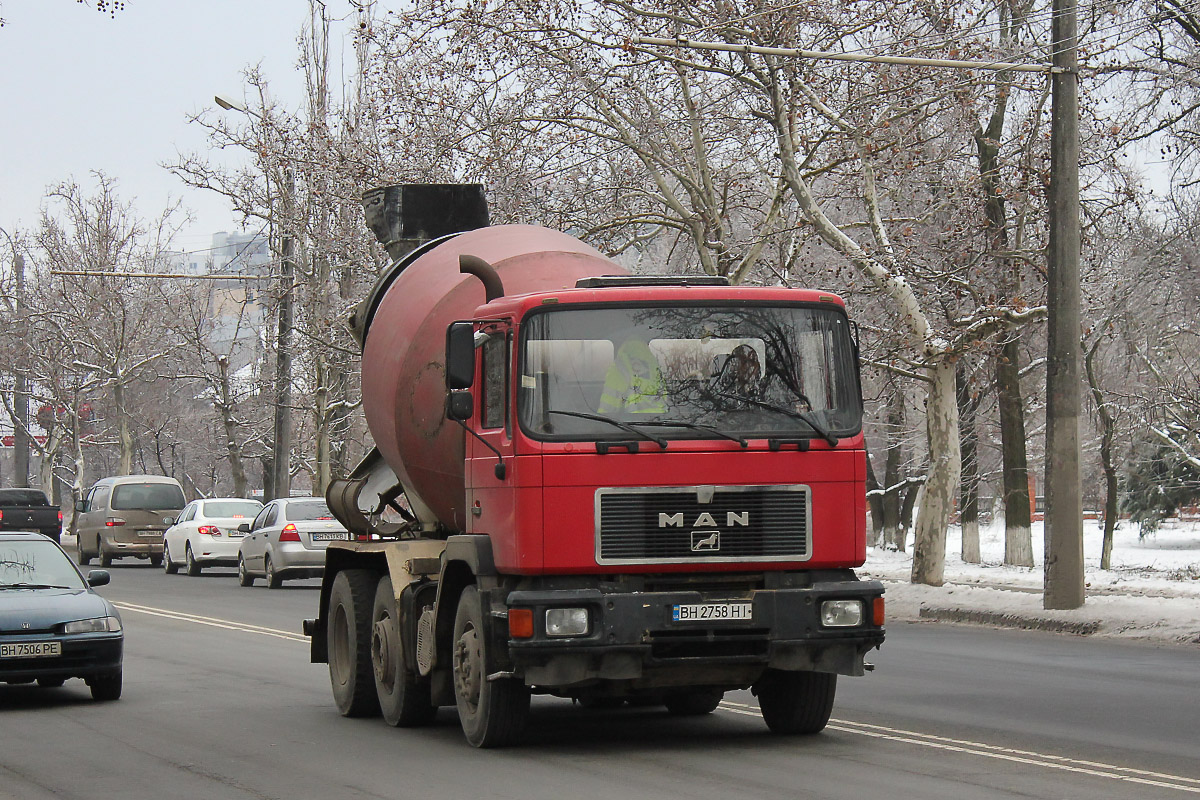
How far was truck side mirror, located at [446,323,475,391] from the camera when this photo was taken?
9.72 meters

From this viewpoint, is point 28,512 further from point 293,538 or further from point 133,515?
point 293,538

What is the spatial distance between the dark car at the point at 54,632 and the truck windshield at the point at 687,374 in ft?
16.8

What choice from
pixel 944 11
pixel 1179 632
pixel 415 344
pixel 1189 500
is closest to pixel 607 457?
pixel 415 344

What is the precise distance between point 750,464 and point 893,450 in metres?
37.6

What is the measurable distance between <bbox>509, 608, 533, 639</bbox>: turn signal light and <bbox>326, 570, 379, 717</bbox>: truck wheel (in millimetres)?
3136

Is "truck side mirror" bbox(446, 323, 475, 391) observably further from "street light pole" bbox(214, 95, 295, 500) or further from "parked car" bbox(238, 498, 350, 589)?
"street light pole" bbox(214, 95, 295, 500)

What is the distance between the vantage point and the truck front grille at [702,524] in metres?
9.46

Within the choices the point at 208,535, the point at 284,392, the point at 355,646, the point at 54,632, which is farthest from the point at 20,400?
the point at 355,646

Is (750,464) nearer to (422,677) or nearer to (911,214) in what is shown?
(422,677)

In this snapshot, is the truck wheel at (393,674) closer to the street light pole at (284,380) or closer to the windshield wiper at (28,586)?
the windshield wiper at (28,586)

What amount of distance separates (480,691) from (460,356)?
6.47 feet

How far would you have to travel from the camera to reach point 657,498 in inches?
373

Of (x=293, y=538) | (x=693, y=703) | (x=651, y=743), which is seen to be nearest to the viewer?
(x=651, y=743)

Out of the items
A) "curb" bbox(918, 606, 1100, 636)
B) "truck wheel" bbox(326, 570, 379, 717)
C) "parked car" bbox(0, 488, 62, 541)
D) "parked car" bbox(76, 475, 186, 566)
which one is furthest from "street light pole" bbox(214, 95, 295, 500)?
"truck wheel" bbox(326, 570, 379, 717)
